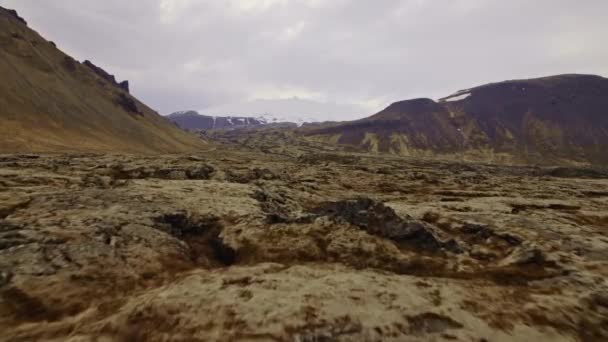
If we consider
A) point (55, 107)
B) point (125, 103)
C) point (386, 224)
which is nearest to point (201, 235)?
point (386, 224)

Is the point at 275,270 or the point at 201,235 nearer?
the point at 275,270

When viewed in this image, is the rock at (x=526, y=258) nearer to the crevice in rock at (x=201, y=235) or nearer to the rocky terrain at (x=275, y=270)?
the rocky terrain at (x=275, y=270)

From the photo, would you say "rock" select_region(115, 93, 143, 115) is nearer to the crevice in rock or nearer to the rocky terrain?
the rocky terrain

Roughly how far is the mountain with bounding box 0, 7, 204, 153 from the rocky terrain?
198ft

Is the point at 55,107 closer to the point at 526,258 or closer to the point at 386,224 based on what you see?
the point at 386,224

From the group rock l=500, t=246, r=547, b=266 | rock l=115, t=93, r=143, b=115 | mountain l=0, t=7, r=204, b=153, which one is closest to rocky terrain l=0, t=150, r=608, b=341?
rock l=500, t=246, r=547, b=266

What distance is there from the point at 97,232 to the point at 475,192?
42502 millimetres

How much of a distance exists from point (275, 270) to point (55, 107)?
104 m

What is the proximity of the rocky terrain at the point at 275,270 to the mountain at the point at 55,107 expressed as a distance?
198 feet

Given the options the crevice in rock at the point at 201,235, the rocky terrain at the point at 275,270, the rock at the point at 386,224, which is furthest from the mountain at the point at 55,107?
the rock at the point at 386,224

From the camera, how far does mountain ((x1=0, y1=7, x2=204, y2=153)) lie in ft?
253

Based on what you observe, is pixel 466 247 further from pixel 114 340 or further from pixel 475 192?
pixel 475 192

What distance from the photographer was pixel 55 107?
92688 millimetres

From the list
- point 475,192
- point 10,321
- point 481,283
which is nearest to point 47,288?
point 10,321
